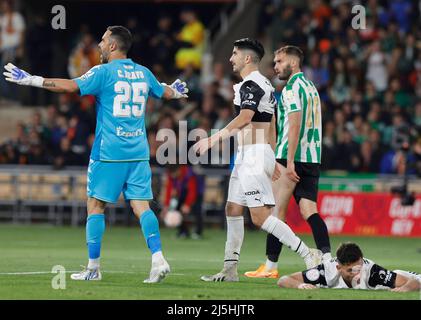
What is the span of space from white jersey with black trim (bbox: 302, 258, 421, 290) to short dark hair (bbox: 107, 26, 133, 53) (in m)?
3.06

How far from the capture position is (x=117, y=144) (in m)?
12.7

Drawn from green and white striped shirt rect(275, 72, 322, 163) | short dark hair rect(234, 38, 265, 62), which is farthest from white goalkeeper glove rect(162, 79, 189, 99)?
green and white striped shirt rect(275, 72, 322, 163)

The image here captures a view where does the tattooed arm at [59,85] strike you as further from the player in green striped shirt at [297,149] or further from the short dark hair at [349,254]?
the short dark hair at [349,254]

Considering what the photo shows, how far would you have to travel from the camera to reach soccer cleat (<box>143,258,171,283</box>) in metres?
12.2

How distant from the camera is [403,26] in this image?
29.2 metres

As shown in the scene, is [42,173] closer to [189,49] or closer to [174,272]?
[189,49]

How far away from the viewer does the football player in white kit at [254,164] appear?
1284 centimetres

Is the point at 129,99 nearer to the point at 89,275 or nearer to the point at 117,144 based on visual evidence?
the point at 117,144

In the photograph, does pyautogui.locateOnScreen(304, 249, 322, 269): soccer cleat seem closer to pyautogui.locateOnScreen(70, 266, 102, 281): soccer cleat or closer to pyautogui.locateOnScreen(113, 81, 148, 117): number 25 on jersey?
pyautogui.locateOnScreen(70, 266, 102, 281): soccer cleat

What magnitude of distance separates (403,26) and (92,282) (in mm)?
18328

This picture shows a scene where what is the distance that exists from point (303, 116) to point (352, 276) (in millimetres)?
2783

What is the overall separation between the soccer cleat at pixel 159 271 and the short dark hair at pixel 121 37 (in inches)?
90.7

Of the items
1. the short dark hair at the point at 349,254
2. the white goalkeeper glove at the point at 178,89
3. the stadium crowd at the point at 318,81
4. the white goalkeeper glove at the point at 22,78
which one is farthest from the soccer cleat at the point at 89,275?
the stadium crowd at the point at 318,81

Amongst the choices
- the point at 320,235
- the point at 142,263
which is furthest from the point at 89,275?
the point at 142,263
